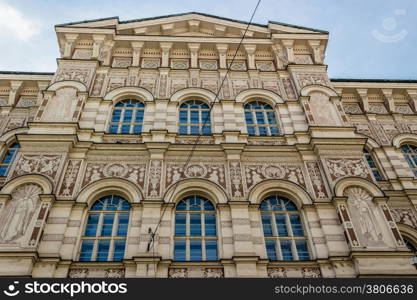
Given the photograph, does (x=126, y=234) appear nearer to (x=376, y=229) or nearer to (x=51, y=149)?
(x=51, y=149)

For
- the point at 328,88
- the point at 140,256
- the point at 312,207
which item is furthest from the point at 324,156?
the point at 140,256

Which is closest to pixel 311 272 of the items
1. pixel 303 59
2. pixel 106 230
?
pixel 106 230

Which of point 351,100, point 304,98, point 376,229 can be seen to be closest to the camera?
point 376,229

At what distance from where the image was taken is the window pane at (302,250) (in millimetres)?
10094

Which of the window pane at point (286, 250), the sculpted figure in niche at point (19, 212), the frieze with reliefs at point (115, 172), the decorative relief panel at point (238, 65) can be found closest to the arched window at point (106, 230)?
the frieze with reliefs at point (115, 172)

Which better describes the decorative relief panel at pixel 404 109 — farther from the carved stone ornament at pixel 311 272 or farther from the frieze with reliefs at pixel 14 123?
the frieze with reliefs at pixel 14 123

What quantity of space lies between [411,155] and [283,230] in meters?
7.72

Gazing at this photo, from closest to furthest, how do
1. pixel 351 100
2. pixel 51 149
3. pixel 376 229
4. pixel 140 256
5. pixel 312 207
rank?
pixel 140 256 → pixel 376 229 → pixel 312 207 → pixel 51 149 → pixel 351 100

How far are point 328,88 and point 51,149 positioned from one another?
1027 centimetres

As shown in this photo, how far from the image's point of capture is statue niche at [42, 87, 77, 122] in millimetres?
13094

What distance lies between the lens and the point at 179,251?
33.2ft

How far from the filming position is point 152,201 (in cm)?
1077

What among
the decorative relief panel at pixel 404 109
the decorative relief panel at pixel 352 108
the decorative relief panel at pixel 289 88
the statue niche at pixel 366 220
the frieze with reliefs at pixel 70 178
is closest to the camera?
the statue niche at pixel 366 220

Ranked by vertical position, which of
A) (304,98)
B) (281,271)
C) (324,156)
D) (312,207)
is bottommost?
(281,271)
